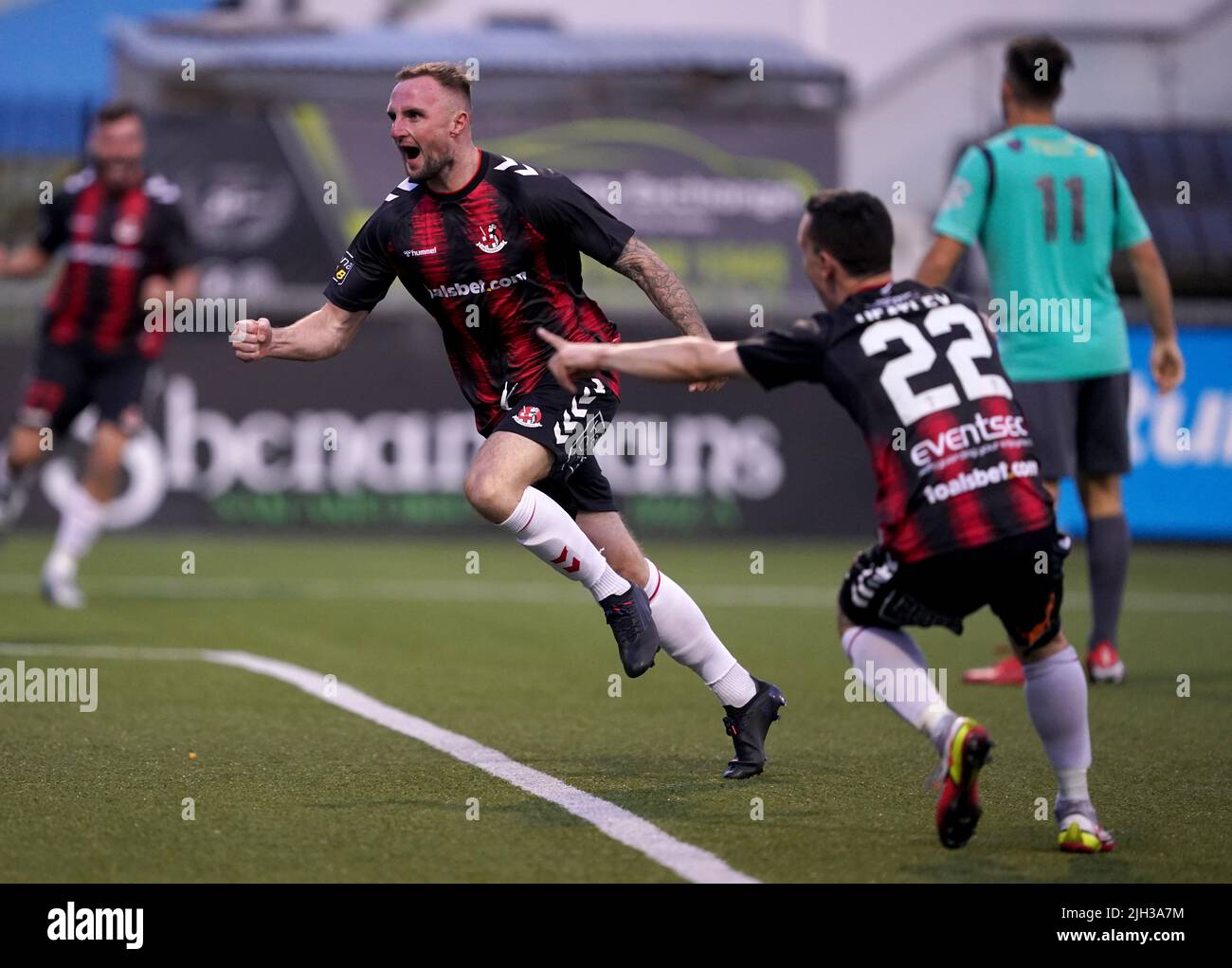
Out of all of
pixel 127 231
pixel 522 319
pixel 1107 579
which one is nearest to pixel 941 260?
pixel 1107 579

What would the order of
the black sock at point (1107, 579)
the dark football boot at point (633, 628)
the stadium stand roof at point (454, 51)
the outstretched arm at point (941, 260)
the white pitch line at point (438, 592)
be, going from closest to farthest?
1. the dark football boot at point (633, 628)
2. the outstretched arm at point (941, 260)
3. the black sock at point (1107, 579)
4. the white pitch line at point (438, 592)
5. the stadium stand roof at point (454, 51)

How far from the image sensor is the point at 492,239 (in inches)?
232

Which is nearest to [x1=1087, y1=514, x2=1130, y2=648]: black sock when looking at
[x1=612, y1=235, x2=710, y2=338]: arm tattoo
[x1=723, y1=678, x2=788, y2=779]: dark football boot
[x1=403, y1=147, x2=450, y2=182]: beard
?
[x1=723, y1=678, x2=788, y2=779]: dark football boot

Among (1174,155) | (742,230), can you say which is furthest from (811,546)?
(1174,155)

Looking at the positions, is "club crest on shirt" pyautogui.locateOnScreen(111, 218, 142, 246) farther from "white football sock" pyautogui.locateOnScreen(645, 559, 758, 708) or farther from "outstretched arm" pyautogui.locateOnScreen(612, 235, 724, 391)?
"white football sock" pyautogui.locateOnScreen(645, 559, 758, 708)

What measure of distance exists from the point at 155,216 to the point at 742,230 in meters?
7.37

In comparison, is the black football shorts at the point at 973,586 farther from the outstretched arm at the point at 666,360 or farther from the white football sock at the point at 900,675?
the outstretched arm at the point at 666,360

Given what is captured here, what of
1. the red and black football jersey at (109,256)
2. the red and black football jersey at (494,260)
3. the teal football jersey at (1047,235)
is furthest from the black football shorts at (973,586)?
the red and black football jersey at (109,256)

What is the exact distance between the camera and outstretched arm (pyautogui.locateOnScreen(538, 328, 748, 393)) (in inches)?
181

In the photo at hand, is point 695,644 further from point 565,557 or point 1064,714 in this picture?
point 1064,714

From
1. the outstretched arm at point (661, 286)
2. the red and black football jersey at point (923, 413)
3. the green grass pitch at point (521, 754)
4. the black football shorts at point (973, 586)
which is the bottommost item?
the green grass pitch at point (521, 754)

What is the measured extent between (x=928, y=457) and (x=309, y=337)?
7.39 ft

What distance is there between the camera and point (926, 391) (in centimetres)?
455

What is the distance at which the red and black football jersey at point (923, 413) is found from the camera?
14.9 ft
